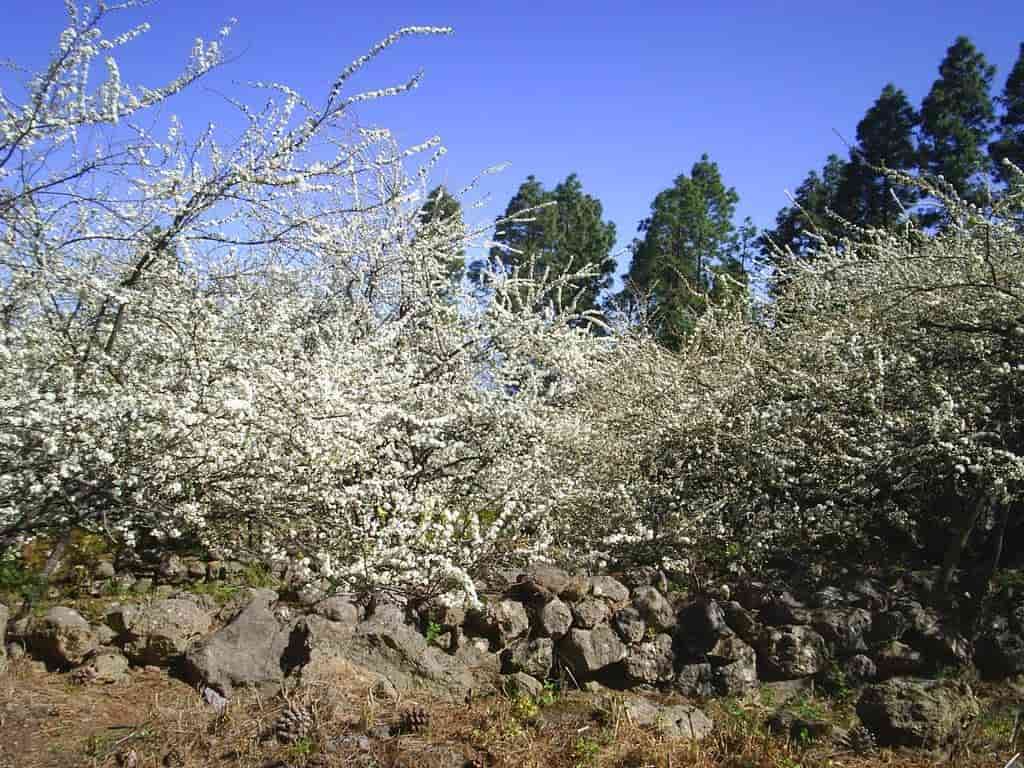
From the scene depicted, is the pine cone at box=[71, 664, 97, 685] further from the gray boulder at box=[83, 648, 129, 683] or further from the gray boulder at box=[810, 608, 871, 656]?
the gray boulder at box=[810, 608, 871, 656]

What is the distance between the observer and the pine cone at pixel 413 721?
3381 millimetres

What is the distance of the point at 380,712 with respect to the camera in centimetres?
354

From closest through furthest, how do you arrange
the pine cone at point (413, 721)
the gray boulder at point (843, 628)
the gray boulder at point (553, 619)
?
1. the pine cone at point (413, 721)
2. the gray boulder at point (553, 619)
3. the gray boulder at point (843, 628)

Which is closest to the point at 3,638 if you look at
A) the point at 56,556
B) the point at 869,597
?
the point at 56,556

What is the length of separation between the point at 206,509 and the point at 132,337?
1.27 m

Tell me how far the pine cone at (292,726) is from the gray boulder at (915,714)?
2.69 metres

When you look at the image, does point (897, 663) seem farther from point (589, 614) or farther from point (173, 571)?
point (173, 571)

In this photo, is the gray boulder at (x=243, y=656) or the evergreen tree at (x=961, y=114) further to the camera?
the evergreen tree at (x=961, y=114)

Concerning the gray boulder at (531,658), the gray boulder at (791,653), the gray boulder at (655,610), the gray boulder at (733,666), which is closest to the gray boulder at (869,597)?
Answer: the gray boulder at (791,653)

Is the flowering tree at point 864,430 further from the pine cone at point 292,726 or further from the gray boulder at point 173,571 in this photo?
the gray boulder at point 173,571

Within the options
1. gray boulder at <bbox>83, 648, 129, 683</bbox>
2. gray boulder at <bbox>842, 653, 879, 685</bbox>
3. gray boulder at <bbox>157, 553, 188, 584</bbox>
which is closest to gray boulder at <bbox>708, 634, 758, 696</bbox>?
gray boulder at <bbox>842, 653, 879, 685</bbox>

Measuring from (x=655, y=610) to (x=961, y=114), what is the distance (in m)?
17.9

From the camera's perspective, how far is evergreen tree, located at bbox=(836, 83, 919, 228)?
1872 cm

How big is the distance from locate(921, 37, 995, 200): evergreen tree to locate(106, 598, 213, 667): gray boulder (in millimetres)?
18269
